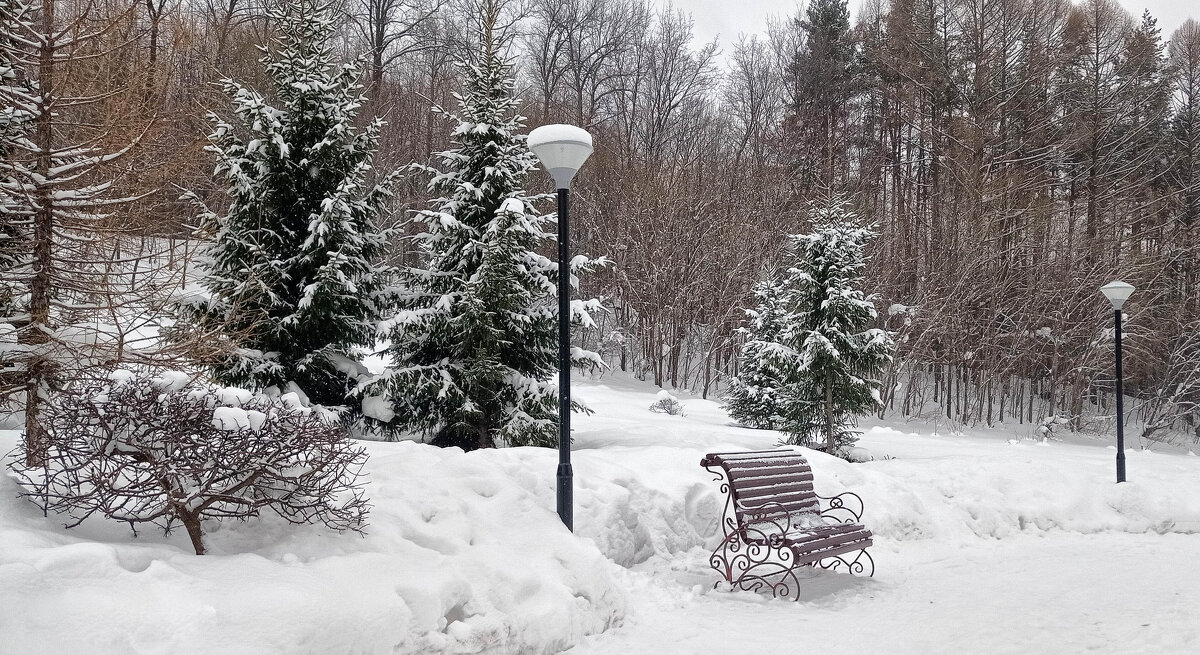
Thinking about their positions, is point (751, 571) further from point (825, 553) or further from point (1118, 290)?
point (1118, 290)

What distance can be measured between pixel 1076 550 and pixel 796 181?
2381cm

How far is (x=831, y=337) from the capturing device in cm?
1335

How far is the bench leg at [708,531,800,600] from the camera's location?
6418mm

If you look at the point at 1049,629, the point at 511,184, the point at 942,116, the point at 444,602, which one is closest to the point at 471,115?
the point at 511,184

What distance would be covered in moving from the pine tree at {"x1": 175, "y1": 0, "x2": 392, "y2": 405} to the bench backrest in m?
6.06

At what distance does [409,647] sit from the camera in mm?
4289

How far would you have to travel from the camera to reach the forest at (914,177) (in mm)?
24562

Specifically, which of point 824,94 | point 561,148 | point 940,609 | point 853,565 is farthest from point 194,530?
point 824,94

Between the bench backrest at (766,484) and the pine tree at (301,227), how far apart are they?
6063 mm

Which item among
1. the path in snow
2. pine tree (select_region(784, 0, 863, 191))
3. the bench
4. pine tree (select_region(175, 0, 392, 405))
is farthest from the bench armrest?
pine tree (select_region(784, 0, 863, 191))

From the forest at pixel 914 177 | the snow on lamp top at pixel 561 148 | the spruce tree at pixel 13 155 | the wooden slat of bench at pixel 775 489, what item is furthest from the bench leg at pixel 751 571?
the forest at pixel 914 177

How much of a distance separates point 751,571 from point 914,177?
91.9 ft

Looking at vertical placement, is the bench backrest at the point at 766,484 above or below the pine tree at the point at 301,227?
below

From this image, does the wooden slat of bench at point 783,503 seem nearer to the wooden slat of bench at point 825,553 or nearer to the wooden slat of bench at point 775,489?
the wooden slat of bench at point 775,489
